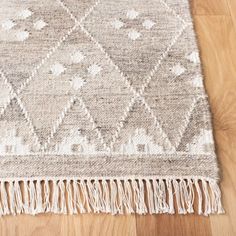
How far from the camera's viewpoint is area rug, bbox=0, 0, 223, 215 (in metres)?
0.83

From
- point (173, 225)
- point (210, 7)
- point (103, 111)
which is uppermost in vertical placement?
point (210, 7)

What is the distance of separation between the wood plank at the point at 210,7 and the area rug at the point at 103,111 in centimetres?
5

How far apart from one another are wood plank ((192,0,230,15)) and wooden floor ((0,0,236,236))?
51 mm

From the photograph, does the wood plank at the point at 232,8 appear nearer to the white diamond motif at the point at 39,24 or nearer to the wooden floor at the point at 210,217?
the wooden floor at the point at 210,217

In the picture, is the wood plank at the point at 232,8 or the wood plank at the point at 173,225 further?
the wood plank at the point at 232,8

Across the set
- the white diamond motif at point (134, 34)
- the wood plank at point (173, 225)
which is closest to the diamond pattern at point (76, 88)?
the white diamond motif at point (134, 34)

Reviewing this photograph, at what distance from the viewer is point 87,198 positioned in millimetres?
820

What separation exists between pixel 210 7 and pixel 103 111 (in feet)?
1.59

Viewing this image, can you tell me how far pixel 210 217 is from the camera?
820mm

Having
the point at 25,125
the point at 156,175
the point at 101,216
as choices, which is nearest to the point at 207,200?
the point at 156,175

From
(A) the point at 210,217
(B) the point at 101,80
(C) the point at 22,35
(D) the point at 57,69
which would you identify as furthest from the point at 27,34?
(A) the point at 210,217

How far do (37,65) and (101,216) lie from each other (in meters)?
0.41

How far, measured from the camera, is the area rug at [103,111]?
0.83 m

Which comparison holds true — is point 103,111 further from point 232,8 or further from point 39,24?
point 232,8
